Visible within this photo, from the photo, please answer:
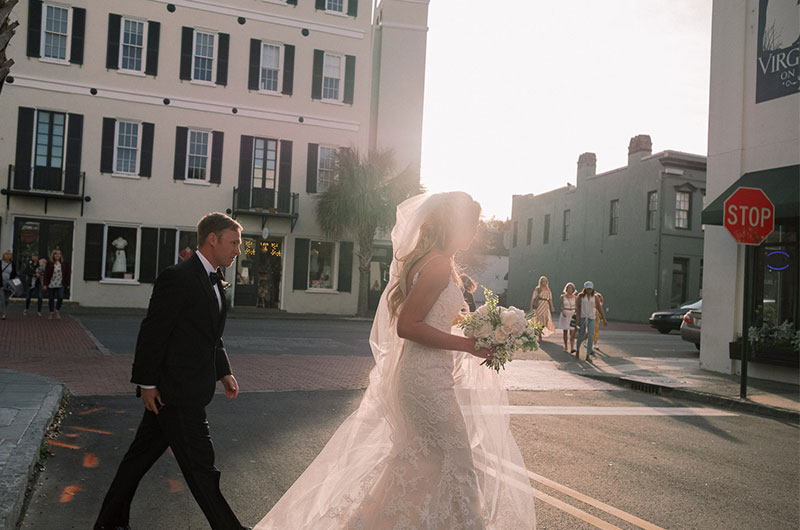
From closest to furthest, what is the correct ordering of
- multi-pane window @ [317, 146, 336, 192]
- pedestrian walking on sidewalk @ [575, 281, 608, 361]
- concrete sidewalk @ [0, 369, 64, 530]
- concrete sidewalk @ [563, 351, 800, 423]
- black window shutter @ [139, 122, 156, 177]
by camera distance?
concrete sidewalk @ [0, 369, 64, 530], concrete sidewalk @ [563, 351, 800, 423], pedestrian walking on sidewalk @ [575, 281, 608, 361], black window shutter @ [139, 122, 156, 177], multi-pane window @ [317, 146, 336, 192]

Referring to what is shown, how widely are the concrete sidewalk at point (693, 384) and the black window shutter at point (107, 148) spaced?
18.2m

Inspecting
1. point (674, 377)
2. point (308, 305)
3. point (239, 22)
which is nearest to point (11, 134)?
point (239, 22)

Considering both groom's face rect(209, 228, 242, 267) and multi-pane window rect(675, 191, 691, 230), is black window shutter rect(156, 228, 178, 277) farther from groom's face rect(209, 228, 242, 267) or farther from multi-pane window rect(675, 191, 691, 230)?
multi-pane window rect(675, 191, 691, 230)

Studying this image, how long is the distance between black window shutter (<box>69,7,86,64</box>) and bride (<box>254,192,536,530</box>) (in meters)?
24.3

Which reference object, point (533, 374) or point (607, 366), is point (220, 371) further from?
point (607, 366)

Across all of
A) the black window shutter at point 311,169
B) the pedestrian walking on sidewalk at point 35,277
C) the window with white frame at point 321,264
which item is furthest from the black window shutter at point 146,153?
the window with white frame at point 321,264

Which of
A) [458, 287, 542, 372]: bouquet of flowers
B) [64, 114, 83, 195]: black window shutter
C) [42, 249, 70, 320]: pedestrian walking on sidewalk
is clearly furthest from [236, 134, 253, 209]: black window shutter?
[458, 287, 542, 372]: bouquet of flowers

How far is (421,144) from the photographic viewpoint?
3119 centimetres

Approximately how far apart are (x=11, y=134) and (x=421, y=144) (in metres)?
16.5

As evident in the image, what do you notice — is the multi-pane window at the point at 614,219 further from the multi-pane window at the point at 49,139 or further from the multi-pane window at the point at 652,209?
the multi-pane window at the point at 49,139

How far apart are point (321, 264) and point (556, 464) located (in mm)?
22301

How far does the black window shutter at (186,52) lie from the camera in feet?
83.7

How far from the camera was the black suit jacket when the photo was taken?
3477 mm

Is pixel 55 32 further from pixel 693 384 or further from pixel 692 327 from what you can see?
pixel 693 384
